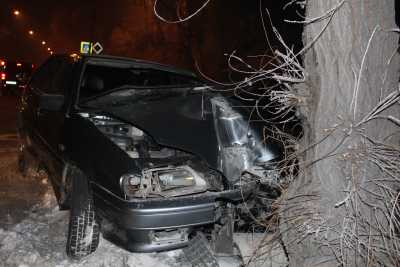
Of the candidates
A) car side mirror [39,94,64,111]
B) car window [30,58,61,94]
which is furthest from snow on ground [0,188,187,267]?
car window [30,58,61,94]

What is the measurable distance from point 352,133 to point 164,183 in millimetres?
1539

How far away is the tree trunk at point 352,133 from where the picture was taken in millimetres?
2340

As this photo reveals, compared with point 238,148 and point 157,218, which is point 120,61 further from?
point 157,218

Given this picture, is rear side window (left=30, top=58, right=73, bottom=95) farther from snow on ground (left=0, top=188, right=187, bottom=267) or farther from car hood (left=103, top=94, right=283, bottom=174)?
snow on ground (left=0, top=188, right=187, bottom=267)

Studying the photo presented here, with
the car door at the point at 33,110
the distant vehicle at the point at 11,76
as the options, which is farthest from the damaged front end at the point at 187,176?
the distant vehicle at the point at 11,76

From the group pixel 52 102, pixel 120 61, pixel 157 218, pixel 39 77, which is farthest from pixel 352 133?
pixel 39 77

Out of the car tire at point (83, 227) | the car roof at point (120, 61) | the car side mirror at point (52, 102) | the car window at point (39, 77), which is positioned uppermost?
the car roof at point (120, 61)

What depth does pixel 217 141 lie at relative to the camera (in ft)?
12.3

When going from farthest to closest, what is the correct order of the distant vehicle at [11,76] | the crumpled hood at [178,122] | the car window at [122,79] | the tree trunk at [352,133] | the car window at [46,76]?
the distant vehicle at [11,76]
the car window at [46,76]
the car window at [122,79]
the crumpled hood at [178,122]
the tree trunk at [352,133]

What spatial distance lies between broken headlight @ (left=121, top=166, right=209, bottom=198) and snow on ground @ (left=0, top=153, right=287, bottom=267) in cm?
67

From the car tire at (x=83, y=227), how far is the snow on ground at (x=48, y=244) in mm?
148

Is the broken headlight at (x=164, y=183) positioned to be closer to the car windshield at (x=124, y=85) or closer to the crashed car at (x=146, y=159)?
the crashed car at (x=146, y=159)

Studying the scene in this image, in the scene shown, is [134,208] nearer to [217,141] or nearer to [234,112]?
[217,141]

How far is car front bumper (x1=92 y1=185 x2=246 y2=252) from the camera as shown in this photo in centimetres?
304
